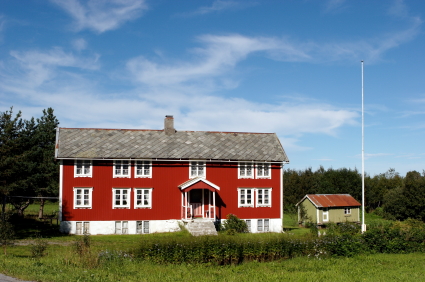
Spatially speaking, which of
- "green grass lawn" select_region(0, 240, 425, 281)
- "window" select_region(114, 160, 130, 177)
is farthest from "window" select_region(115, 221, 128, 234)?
"green grass lawn" select_region(0, 240, 425, 281)

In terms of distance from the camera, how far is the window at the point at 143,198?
32719mm

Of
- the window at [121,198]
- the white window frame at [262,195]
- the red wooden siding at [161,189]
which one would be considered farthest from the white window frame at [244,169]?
the window at [121,198]

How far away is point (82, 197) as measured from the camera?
104 ft

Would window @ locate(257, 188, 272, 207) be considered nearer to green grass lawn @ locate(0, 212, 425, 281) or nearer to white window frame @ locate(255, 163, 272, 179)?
white window frame @ locate(255, 163, 272, 179)

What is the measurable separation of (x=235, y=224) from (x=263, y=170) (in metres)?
5.43

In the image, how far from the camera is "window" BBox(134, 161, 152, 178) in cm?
3296

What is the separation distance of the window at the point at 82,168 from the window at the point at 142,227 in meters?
5.43

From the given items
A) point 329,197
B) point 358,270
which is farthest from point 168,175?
point 329,197

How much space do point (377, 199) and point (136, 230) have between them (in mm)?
55516

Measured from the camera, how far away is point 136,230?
32469 millimetres

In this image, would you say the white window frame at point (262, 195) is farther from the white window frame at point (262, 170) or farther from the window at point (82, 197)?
the window at point (82, 197)

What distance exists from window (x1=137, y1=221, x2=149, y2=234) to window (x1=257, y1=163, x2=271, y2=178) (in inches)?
397

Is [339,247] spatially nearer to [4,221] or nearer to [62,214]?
[4,221]

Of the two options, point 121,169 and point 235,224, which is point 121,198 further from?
point 235,224
